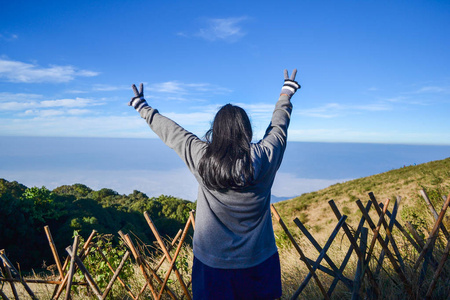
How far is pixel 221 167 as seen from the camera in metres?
1.45

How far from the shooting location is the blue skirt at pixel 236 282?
161 centimetres

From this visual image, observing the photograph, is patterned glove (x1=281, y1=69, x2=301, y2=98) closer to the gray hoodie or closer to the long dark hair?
the gray hoodie

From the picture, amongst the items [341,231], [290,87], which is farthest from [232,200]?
[341,231]

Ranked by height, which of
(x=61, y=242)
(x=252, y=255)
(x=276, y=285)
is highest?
(x=252, y=255)

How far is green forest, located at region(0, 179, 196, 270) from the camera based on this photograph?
12.7 meters

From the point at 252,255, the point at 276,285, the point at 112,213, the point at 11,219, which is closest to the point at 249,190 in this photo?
the point at 252,255

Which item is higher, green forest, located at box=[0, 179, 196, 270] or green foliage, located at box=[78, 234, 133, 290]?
green foliage, located at box=[78, 234, 133, 290]

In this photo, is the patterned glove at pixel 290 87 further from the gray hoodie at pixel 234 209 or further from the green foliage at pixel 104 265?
the green foliage at pixel 104 265

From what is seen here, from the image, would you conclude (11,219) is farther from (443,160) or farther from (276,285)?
(443,160)

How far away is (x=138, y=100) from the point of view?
1881 mm

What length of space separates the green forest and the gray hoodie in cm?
1160

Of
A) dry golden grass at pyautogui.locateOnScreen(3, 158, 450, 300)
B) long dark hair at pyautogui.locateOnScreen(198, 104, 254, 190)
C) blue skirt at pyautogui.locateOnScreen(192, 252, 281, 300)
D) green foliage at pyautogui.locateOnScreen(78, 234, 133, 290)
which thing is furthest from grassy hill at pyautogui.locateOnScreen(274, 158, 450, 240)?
long dark hair at pyautogui.locateOnScreen(198, 104, 254, 190)

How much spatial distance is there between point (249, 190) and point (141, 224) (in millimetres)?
17253

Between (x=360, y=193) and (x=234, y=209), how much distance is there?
47.2 feet
